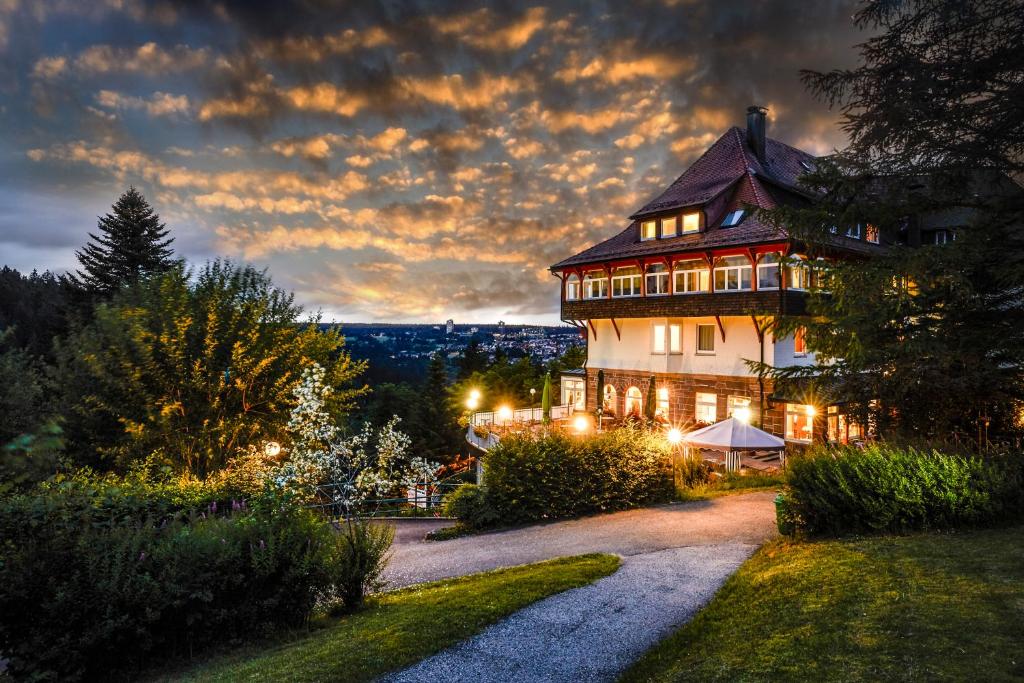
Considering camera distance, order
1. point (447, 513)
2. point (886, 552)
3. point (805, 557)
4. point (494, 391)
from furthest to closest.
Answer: point (494, 391) → point (447, 513) → point (805, 557) → point (886, 552)

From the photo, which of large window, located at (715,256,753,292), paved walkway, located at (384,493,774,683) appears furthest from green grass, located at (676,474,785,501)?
large window, located at (715,256,753,292)

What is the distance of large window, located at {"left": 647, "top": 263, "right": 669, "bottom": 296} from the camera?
88.0ft

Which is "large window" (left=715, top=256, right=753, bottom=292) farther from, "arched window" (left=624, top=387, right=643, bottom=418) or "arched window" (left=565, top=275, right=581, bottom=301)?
"arched window" (left=565, top=275, right=581, bottom=301)

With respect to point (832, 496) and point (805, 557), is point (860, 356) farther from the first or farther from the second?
point (805, 557)

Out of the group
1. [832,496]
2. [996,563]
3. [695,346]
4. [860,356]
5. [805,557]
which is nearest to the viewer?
[996,563]

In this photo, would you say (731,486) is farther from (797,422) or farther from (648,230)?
(648,230)

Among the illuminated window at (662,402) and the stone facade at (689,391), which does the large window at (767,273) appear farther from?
the illuminated window at (662,402)

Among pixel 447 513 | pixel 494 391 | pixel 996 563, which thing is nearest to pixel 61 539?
pixel 447 513

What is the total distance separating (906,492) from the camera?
31.6 ft

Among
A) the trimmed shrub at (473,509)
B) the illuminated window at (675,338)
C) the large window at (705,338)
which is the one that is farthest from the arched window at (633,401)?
the trimmed shrub at (473,509)

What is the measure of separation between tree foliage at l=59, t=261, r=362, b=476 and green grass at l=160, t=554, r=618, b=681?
992cm

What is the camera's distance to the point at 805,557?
29.0ft

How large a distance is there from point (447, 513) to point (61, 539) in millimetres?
9963

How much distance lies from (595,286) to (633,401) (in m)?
6.54
